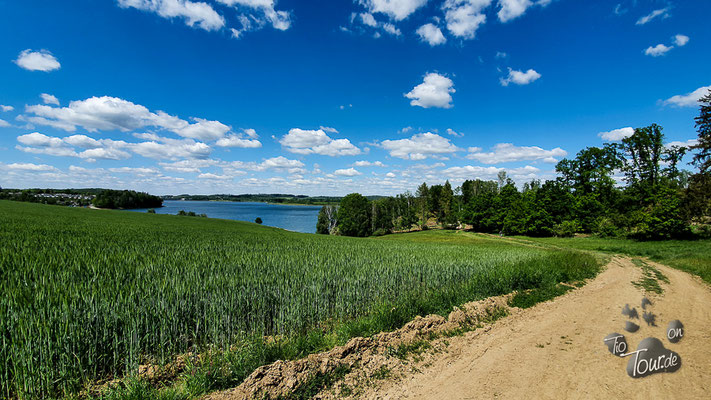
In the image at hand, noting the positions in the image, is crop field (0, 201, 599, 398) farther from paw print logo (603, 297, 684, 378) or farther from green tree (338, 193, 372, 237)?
green tree (338, 193, 372, 237)

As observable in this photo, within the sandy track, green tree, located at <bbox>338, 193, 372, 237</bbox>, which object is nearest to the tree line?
green tree, located at <bbox>338, 193, 372, 237</bbox>

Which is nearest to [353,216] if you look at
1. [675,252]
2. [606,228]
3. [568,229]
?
[568,229]

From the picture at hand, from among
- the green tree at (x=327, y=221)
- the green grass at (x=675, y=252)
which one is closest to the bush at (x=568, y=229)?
the green grass at (x=675, y=252)

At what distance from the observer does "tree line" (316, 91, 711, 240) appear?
30906 mm

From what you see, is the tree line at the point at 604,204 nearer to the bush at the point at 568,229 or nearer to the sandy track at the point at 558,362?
the bush at the point at 568,229

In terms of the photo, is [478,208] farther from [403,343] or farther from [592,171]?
[403,343]

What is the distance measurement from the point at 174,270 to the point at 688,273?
2573cm

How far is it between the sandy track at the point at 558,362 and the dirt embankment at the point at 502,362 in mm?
17

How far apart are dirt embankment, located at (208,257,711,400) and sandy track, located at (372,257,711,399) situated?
17 millimetres

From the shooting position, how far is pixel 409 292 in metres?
8.95

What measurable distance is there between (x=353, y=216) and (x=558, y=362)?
65962 mm

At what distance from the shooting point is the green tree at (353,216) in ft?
231

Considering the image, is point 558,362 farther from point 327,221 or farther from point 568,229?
point 327,221

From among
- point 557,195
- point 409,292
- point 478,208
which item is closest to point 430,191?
point 478,208
